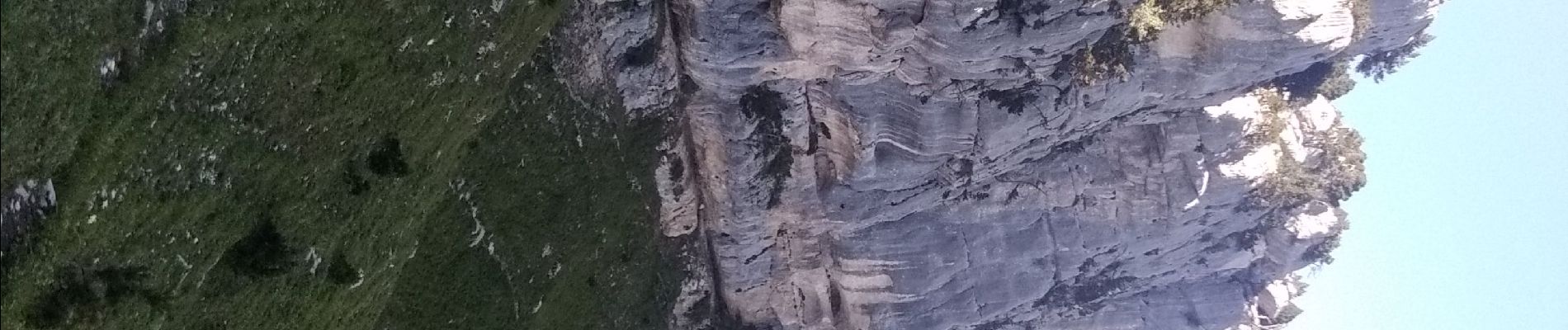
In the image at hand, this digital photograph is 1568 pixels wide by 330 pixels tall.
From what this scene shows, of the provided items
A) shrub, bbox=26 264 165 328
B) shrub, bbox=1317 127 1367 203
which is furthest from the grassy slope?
shrub, bbox=1317 127 1367 203

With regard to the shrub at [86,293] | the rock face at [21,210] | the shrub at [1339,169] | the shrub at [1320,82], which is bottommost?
the shrub at [1339,169]

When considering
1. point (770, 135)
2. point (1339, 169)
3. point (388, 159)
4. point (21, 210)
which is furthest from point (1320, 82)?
point (21, 210)

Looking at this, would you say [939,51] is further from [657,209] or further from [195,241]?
[195,241]

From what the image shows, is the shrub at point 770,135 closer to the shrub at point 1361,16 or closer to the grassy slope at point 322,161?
the grassy slope at point 322,161

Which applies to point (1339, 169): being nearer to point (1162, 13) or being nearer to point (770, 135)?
point (1162, 13)

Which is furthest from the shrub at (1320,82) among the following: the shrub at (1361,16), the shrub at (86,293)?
the shrub at (86,293)

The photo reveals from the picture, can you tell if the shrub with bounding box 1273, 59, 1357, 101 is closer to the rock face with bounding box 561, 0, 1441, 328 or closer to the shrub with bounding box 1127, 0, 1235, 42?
the rock face with bounding box 561, 0, 1441, 328

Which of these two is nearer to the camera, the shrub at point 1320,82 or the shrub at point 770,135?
the shrub at point 770,135
